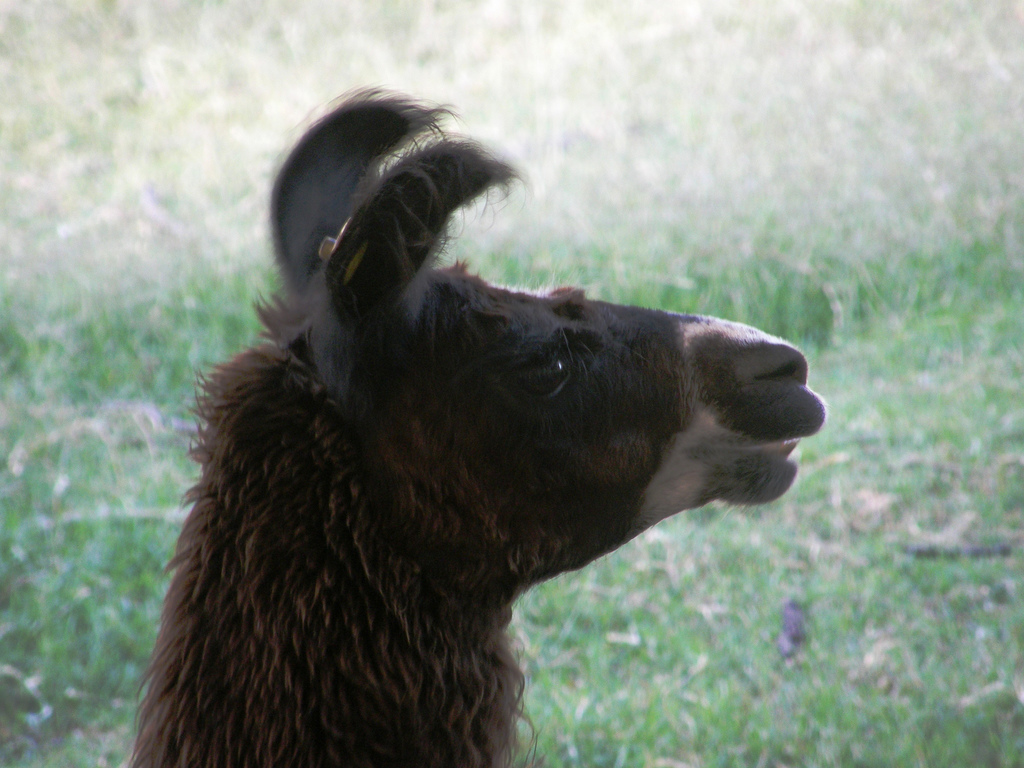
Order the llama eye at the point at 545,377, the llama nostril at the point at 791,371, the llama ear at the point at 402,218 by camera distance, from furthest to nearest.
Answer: the llama nostril at the point at 791,371, the llama eye at the point at 545,377, the llama ear at the point at 402,218

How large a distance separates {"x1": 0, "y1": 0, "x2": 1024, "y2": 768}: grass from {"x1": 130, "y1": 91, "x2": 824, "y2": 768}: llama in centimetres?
66

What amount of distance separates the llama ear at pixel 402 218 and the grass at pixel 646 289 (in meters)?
0.81

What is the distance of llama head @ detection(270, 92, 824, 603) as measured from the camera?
4.69 feet

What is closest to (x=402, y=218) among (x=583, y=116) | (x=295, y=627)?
(x=295, y=627)

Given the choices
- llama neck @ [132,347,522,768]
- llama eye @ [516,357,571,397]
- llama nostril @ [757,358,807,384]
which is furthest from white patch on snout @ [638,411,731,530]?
llama neck @ [132,347,522,768]

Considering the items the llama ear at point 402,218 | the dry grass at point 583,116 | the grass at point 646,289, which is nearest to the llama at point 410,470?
the llama ear at point 402,218

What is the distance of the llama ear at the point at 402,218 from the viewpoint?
4.34 ft

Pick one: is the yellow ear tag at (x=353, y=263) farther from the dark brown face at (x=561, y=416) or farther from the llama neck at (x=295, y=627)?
the llama neck at (x=295, y=627)

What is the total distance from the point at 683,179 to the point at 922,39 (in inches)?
66.3

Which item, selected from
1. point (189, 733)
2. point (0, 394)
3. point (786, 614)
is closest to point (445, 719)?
point (189, 733)

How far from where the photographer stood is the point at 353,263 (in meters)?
1.34

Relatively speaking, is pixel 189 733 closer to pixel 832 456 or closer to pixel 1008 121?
pixel 832 456

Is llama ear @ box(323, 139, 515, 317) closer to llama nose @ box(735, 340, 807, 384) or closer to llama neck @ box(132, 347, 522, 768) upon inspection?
llama neck @ box(132, 347, 522, 768)

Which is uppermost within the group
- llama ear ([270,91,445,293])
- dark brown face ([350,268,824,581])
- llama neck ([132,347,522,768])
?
llama ear ([270,91,445,293])
